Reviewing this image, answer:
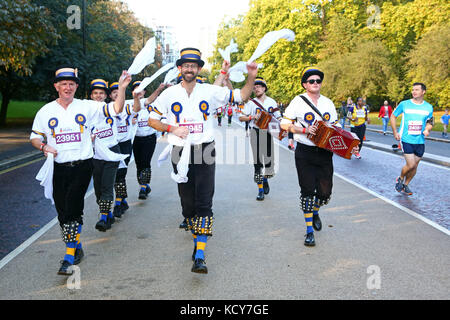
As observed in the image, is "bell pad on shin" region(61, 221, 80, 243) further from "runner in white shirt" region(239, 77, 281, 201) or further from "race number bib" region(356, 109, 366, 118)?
"race number bib" region(356, 109, 366, 118)

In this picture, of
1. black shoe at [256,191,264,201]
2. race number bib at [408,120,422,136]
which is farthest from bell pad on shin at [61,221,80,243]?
race number bib at [408,120,422,136]

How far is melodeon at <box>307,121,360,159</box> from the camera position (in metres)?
5.22

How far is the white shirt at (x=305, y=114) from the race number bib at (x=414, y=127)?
3.07 m

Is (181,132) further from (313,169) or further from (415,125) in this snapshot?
(415,125)

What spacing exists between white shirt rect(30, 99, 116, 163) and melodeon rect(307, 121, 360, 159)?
2.60 metres

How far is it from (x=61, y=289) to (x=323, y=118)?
3468 millimetres

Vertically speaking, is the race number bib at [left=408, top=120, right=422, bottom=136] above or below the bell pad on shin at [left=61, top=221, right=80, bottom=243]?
above

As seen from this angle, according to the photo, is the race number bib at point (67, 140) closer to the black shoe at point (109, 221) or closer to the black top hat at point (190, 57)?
the black top hat at point (190, 57)

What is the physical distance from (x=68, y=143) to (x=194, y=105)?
1329 millimetres

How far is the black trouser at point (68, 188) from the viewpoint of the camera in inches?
177

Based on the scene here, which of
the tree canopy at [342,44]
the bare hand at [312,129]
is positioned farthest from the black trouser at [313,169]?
the tree canopy at [342,44]

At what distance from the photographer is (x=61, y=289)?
13.0ft

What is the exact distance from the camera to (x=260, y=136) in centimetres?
802
